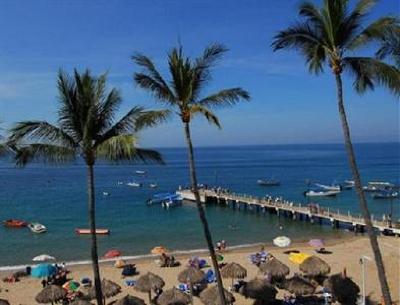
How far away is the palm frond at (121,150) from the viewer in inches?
445

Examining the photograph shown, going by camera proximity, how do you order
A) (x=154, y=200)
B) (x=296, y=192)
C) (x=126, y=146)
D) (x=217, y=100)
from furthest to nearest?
1. (x=296, y=192)
2. (x=154, y=200)
3. (x=217, y=100)
4. (x=126, y=146)

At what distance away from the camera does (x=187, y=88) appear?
41.7 ft

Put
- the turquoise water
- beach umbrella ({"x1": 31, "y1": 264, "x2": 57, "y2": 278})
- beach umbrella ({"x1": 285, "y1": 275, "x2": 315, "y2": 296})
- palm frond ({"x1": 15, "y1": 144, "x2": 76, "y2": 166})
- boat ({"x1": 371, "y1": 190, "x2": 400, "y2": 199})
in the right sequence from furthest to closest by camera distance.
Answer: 1. boat ({"x1": 371, "y1": 190, "x2": 400, "y2": 199})
2. the turquoise water
3. beach umbrella ({"x1": 31, "y1": 264, "x2": 57, "y2": 278})
4. beach umbrella ({"x1": 285, "y1": 275, "x2": 315, "y2": 296})
5. palm frond ({"x1": 15, "y1": 144, "x2": 76, "y2": 166})

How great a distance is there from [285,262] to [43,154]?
24829 mm

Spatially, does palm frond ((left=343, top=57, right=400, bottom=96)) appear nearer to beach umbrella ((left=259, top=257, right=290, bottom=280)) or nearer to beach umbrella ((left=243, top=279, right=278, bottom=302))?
beach umbrella ((left=243, top=279, right=278, bottom=302))

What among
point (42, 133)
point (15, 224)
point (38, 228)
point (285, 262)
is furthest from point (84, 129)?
point (15, 224)

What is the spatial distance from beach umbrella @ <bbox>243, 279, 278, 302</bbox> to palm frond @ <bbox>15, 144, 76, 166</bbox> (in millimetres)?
11505

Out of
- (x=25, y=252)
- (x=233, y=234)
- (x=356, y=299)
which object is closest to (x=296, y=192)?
(x=233, y=234)

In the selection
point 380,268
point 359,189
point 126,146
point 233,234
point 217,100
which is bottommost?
point 233,234

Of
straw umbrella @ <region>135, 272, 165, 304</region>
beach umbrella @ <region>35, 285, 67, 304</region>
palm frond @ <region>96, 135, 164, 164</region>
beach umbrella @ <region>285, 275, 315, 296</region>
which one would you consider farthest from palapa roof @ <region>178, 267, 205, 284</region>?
palm frond @ <region>96, 135, 164, 164</region>

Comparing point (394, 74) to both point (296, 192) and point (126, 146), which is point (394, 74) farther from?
point (296, 192)

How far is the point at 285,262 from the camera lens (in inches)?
1340

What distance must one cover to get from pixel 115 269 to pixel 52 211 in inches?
1461

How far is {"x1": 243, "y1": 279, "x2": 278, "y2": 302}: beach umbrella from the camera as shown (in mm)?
20953
